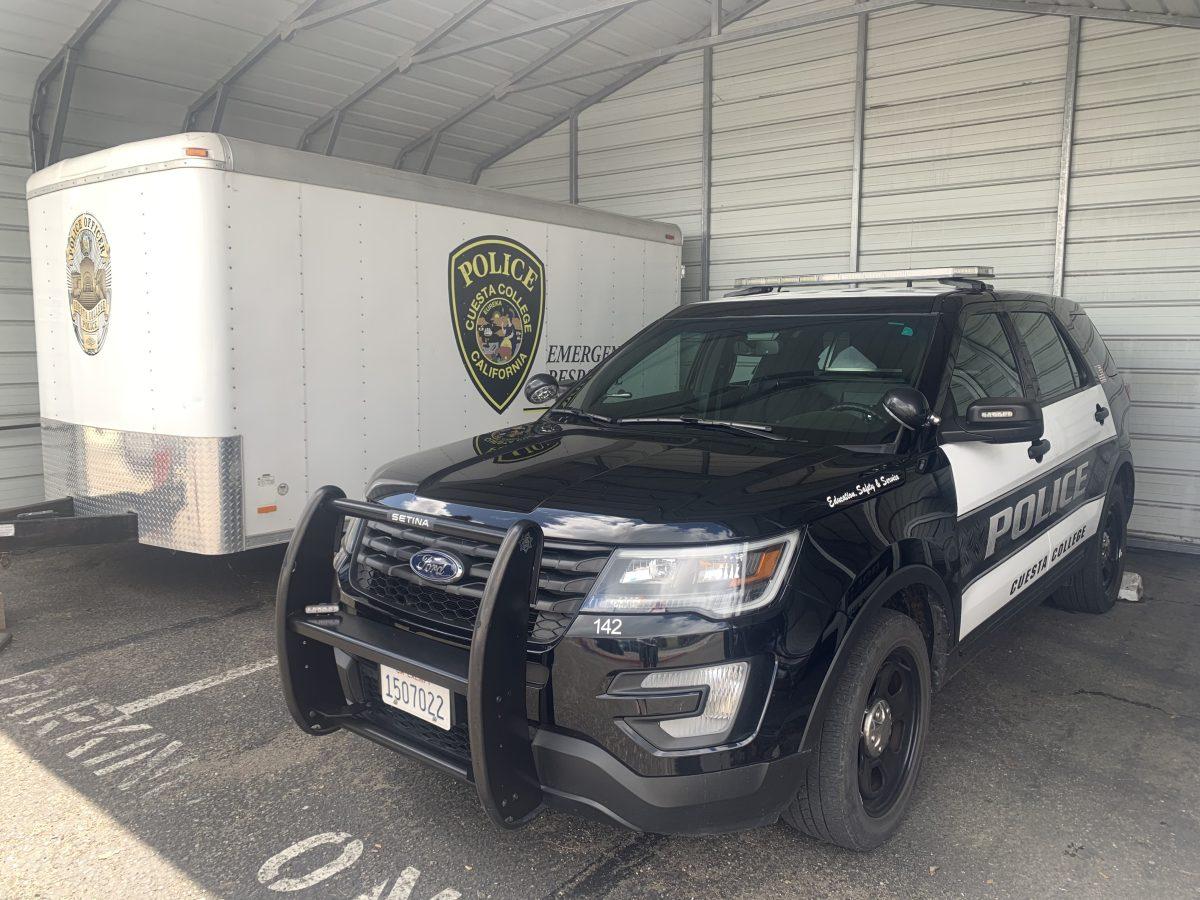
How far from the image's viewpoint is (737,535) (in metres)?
2.41

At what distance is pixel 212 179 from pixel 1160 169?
23.0 feet

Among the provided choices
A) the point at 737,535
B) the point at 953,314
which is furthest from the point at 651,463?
the point at 953,314

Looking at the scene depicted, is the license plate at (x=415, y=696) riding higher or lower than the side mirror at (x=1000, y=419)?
lower

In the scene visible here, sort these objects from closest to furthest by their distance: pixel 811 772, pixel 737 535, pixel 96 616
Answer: pixel 737 535 → pixel 811 772 → pixel 96 616

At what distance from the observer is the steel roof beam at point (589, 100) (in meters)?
9.09

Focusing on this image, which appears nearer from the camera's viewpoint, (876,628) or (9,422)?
(876,628)

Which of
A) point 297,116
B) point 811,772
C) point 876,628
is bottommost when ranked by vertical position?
point 811,772

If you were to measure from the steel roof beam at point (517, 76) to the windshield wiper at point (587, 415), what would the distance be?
5779mm

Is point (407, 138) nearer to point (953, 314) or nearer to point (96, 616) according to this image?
point (96, 616)

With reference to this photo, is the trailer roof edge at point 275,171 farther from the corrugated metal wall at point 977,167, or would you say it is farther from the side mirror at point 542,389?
the corrugated metal wall at point 977,167

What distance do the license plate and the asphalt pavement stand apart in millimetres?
558

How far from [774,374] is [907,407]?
72 cm

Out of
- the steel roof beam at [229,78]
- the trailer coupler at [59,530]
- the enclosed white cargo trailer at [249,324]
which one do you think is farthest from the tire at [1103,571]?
the steel roof beam at [229,78]

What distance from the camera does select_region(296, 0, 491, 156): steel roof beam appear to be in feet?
25.5
